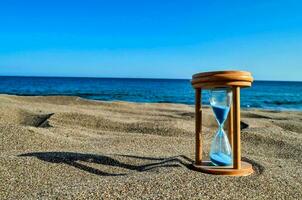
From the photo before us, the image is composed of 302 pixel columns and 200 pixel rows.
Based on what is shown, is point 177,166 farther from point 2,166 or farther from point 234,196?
point 2,166

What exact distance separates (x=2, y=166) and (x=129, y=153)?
1.44 metres

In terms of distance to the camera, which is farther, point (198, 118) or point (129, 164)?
point (129, 164)

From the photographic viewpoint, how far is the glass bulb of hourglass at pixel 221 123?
10.7ft

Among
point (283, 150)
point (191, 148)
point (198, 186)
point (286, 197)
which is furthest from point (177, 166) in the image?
point (283, 150)

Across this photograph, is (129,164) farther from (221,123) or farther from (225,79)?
(225,79)

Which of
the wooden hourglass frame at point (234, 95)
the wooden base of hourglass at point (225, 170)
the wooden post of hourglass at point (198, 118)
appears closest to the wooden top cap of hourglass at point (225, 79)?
the wooden hourglass frame at point (234, 95)

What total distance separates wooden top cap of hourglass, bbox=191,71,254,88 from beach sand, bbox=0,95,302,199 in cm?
73

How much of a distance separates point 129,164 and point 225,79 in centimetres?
136

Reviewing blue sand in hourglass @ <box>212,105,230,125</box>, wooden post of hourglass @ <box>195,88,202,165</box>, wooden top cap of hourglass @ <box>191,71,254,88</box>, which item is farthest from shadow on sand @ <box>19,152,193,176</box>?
wooden top cap of hourglass @ <box>191,71,254,88</box>

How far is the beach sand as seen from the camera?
9.44ft

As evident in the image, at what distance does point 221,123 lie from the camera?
3320 millimetres

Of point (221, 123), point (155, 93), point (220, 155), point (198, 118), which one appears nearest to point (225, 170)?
point (220, 155)

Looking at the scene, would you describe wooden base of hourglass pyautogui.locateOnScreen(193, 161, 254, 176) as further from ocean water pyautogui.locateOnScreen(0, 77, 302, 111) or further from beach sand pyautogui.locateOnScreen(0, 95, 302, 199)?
ocean water pyautogui.locateOnScreen(0, 77, 302, 111)

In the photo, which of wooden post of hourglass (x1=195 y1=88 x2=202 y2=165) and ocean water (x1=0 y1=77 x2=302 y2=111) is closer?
wooden post of hourglass (x1=195 y1=88 x2=202 y2=165)
